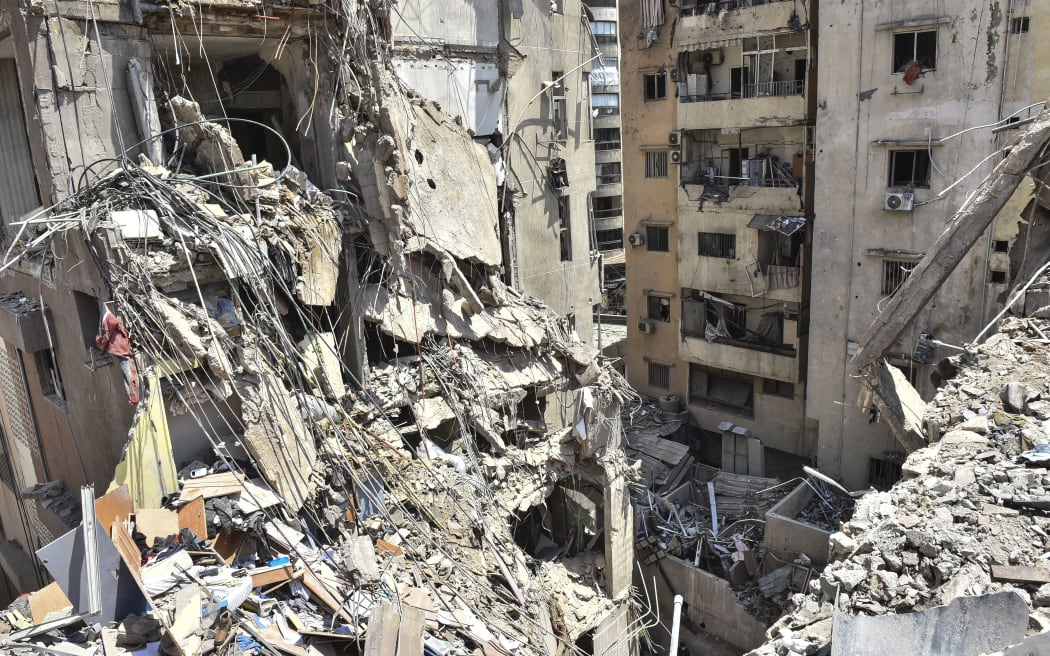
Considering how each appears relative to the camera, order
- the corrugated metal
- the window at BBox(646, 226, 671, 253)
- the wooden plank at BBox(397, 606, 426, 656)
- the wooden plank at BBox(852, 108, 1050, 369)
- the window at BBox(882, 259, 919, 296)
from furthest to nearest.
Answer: the window at BBox(646, 226, 671, 253)
the window at BBox(882, 259, 919, 296)
the corrugated metal
the wooden plank at BBox(852, 108, 1050, 369)
the wooden plank at BBox(397, 606, 426, 656)

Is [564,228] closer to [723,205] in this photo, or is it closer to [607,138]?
[723,205]

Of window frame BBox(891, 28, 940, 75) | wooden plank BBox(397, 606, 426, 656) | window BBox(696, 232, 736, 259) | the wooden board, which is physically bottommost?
wooden plank BBox(397, 606, 426, 656)

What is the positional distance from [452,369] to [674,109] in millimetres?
15907

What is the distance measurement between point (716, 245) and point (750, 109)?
4.41m

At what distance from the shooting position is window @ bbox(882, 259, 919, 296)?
21.7 m

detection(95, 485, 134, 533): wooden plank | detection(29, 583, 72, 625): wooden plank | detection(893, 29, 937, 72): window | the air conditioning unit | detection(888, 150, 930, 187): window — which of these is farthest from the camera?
detection(888, 150, 930, 187): window

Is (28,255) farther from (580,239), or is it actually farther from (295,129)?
(580,239)

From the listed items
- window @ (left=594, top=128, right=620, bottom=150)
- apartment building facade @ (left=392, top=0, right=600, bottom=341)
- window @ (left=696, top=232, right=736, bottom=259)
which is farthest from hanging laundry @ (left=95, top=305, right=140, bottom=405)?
window @ (left=594, top=128, right=620, bottom=150)

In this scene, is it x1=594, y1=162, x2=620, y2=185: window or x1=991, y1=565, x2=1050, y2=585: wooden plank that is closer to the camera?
x1=991, y1=565, x2=1050, y2=585: wooden plank

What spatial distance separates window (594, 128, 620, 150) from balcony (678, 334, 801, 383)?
17542 millimetres

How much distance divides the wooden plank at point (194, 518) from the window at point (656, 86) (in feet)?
70.7

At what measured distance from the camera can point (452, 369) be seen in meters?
14.1

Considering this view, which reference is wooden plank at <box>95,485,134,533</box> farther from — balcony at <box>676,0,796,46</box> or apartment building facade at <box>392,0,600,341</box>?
balcony at <box>676,0,796,46</box>

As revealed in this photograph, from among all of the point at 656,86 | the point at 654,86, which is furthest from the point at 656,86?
the point at 654,86
